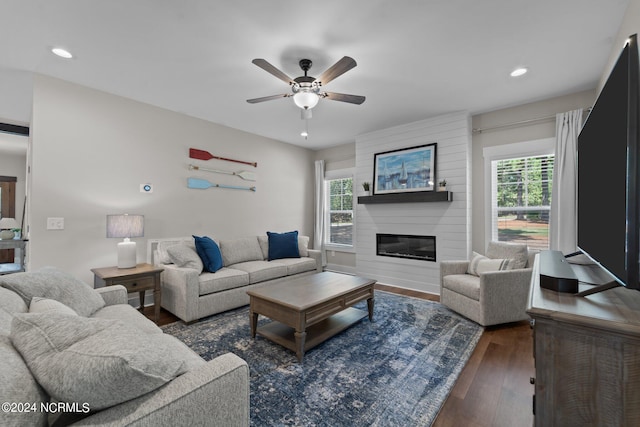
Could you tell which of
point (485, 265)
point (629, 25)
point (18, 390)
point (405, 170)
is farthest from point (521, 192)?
point (18, 390)

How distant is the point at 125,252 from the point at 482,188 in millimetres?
4672

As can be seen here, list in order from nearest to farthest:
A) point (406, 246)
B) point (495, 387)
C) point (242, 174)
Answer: point (495, 387)
point (406, 246)
point (242, 174)

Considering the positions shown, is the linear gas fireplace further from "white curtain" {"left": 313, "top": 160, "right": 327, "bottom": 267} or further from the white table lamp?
the white table lamp

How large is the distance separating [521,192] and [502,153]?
587mm

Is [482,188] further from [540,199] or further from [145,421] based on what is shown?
[145,421]

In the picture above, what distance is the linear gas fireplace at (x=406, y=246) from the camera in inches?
169

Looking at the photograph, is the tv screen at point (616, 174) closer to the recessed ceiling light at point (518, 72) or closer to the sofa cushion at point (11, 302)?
the recessed ceiling light at point (518, 72)

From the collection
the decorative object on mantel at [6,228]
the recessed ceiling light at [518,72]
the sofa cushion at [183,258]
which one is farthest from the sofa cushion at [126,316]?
the recessed ceiling light at [518,72]

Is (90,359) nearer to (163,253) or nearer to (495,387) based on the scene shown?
(495,387)

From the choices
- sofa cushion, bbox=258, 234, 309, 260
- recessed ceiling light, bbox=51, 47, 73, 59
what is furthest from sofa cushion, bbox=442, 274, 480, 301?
recessed ceiling light, bbox=51, 47, 73, 59

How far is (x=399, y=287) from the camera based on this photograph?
4.52 m

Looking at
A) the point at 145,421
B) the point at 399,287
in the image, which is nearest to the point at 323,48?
the point at 145,421

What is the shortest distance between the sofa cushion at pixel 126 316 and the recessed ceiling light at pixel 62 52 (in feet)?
7.49

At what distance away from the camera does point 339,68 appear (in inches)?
86.8
